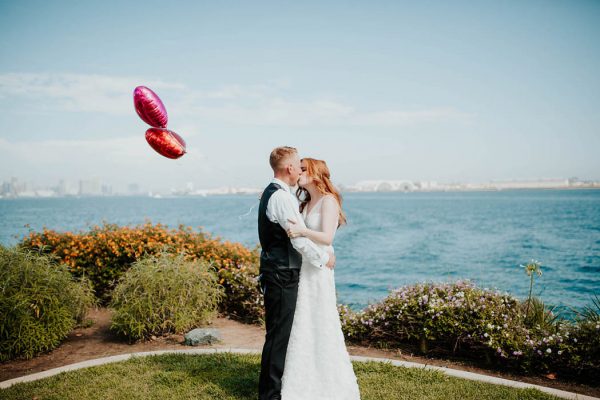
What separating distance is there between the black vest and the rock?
2.94 m

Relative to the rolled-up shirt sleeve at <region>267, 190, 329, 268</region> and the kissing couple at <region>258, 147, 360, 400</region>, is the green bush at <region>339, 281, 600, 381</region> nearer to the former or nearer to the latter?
the kissing couple at <region>258, 147, 360, 400</region>

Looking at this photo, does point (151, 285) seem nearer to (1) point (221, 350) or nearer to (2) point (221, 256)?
(1) point (221, 350)

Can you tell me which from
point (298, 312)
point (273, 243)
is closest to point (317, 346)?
point (298, 312)

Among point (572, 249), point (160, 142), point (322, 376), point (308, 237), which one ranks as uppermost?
point (160, 142)

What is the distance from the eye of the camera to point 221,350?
609 cm

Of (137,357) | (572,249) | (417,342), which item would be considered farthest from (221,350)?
(572,249)

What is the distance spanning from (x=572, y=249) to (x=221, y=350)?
1278 inches

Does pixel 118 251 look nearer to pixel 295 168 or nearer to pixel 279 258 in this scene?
pixel 279 258

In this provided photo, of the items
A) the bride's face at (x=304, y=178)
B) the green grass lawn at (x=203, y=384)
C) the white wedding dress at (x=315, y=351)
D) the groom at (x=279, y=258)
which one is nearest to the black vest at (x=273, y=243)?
the groom at (x=279, y=258)

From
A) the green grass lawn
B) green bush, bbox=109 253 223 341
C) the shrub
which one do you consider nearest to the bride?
the green grass lawn

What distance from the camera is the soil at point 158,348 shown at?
529cm

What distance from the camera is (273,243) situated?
13.3ft

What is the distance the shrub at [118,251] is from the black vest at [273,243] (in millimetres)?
4431

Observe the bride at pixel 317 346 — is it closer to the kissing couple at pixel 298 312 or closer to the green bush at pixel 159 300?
the kissing couple at pixel 298 312
